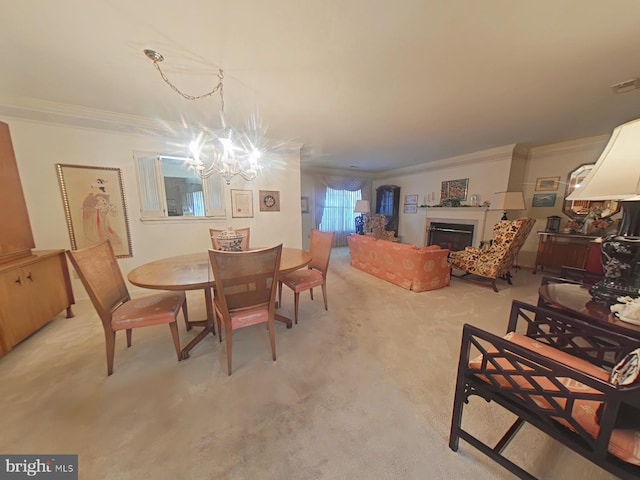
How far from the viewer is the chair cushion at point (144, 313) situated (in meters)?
1.59

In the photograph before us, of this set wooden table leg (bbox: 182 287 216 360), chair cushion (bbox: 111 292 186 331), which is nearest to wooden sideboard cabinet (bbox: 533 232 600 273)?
wooden table leg (bbox: 182 287 216 360)

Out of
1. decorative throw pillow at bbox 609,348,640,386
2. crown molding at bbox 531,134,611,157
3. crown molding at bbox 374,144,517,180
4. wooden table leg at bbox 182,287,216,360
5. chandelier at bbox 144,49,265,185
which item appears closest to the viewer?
decorative throw pillow at bbox 609,348,640,386

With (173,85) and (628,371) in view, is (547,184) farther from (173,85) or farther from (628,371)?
(173,85)

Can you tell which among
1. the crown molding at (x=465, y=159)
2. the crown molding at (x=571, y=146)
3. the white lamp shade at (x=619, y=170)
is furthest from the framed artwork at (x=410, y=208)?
the white lamp shade at (x=619, y=170)

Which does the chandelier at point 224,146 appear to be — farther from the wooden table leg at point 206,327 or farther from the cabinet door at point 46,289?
the cabinet door at point 46,289

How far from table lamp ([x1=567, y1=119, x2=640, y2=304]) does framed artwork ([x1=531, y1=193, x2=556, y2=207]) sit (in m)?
3.61

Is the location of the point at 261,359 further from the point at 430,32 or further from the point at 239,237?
the point at 430,32

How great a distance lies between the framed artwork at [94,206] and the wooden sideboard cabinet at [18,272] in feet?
1.85

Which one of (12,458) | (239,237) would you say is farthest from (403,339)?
(12,458)

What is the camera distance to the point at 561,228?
3.99 meters

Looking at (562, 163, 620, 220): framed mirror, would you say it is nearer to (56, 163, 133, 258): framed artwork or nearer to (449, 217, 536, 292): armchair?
(449, 217, 536, 292): armchair

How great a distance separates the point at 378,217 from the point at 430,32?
485 cm

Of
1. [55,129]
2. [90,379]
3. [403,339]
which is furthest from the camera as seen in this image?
[55,129]

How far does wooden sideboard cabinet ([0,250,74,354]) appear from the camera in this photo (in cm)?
175
